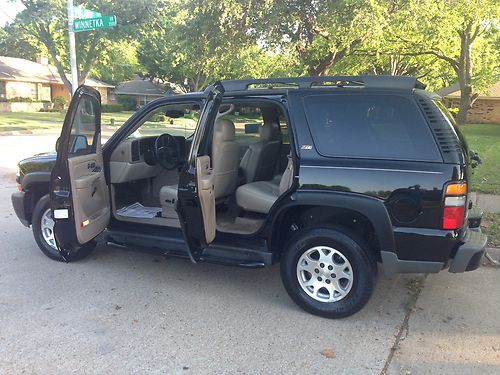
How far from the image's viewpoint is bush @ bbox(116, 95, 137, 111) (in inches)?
1967

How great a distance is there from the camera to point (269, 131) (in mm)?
5277

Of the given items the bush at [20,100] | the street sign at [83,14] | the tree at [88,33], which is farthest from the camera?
the bush at [20,100]

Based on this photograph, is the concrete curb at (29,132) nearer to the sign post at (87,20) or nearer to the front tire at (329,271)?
the sign post at (87,20)

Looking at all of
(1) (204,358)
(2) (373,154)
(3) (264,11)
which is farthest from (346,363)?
(3) (264,11)

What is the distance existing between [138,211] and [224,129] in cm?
140

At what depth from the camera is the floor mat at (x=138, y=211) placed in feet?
16.2

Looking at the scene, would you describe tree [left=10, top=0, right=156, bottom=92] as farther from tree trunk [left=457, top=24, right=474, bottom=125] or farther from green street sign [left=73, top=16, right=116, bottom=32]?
tree trunk [left=457, top=24, right=474, bottom=125]

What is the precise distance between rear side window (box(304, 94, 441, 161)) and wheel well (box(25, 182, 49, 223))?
124 inches

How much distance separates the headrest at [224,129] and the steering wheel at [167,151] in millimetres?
933

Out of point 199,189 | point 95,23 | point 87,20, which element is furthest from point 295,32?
point 199,189

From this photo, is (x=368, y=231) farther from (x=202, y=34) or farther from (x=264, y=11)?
(x=202, y=34)

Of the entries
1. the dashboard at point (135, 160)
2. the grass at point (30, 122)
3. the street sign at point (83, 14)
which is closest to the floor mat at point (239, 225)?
the dashboard at point (135, 160)

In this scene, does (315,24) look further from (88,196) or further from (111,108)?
(111,108)

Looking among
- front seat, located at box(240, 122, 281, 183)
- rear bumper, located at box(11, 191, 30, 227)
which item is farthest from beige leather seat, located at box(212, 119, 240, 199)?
rear bumper, located at box(11, 191, 30, 227)
